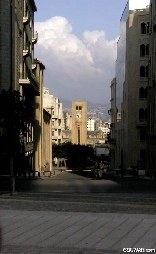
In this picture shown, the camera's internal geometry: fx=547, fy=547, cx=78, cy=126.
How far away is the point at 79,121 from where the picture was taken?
172500 millimetres

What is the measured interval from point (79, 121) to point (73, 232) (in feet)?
526

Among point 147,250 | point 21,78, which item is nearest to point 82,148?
point 21,78

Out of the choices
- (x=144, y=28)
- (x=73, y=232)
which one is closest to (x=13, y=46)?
(x=73, y=232)

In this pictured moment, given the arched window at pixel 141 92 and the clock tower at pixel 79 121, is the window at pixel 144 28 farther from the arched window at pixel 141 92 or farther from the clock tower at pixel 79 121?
the clock tower at pixel 79 121

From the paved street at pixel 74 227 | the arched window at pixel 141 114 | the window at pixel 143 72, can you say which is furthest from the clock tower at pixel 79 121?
the paved street at pixel 74 227

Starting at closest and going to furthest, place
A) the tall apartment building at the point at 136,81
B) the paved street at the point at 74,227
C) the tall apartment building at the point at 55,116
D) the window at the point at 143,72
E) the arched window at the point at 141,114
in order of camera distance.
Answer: the paved street at the point at 74,227, the tall apartment building at the point at 136,81, the window at the point at 143,72, the arched window at the point at 141,114, the tall apartment building at the point at 55,116

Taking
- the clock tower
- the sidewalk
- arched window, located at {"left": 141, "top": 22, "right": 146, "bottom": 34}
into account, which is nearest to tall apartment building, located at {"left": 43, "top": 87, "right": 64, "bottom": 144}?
the clock tower

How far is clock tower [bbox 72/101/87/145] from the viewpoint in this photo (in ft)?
564

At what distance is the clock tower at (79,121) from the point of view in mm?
171875

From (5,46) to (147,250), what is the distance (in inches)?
1545

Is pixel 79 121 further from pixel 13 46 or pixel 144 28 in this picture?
pixel 13 46

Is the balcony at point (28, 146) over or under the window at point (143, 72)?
under

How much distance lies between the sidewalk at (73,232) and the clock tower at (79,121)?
156 metres

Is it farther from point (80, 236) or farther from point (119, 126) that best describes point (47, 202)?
point (119, 126)
